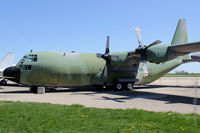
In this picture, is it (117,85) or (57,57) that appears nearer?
(57,57)

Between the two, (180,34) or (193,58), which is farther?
(180,34)

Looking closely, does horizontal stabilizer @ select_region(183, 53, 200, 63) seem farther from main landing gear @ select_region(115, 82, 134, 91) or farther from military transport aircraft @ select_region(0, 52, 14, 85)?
military transport aircraft @ select_region(0, 52, 14, 85)

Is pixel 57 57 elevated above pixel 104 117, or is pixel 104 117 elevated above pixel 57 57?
pixel 57 57

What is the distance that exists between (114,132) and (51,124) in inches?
91.4

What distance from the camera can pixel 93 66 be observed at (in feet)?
72.4

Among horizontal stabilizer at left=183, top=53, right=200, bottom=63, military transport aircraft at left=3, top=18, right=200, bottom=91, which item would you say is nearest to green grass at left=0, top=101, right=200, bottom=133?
military transport aircraft at left=3, top=18, right=200, bottom=91

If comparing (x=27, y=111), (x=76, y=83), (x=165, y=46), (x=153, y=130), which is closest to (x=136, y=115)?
(x=153, y=130)

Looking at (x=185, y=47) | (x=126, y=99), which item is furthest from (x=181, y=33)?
(x=126, y=99)

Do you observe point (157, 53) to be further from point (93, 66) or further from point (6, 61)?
point (6, 61)

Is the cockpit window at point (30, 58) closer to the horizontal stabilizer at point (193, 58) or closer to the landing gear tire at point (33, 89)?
the landing gear tire at point (33, 89)

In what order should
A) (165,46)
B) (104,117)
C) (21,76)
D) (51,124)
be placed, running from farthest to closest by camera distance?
1. (21,76)
2. (165,46)
3. (104,117)
4. (51,124)

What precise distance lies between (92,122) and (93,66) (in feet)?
48.8

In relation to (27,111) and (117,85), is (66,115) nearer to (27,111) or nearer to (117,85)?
(27,111)

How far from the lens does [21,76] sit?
19.3 metres
